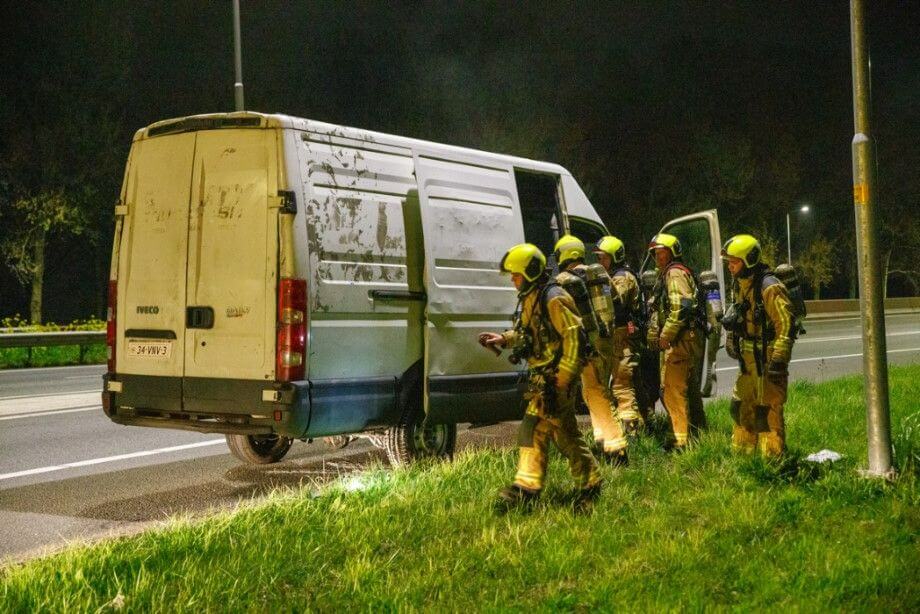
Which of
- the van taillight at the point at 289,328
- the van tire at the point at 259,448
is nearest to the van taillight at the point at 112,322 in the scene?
the van tire at the point at 259,448

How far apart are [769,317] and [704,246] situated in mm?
2037

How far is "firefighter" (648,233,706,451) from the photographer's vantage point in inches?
302

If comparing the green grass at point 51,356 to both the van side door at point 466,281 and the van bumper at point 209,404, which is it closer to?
the van bumper at point 209,404

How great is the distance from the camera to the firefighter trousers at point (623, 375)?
8227mm

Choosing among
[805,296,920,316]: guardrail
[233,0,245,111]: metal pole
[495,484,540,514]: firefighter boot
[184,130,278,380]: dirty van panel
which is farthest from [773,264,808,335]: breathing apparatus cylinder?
[805,296,920,316]: guardrail

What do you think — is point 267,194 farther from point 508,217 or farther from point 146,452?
point 146,452

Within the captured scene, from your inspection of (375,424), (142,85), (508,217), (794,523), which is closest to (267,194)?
(375,424)

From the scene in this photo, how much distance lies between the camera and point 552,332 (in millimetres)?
5617

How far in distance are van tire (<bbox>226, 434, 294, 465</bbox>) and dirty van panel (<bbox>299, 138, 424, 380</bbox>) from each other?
1.64 m

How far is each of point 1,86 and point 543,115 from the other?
18237 millimetres

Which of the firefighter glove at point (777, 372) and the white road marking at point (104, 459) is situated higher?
the firefighter glove at point (777, 372)

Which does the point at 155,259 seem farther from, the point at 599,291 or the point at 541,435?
the point at 599,291

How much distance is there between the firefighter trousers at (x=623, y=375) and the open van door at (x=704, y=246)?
2.05 feet

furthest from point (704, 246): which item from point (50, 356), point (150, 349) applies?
point (50, 356)
